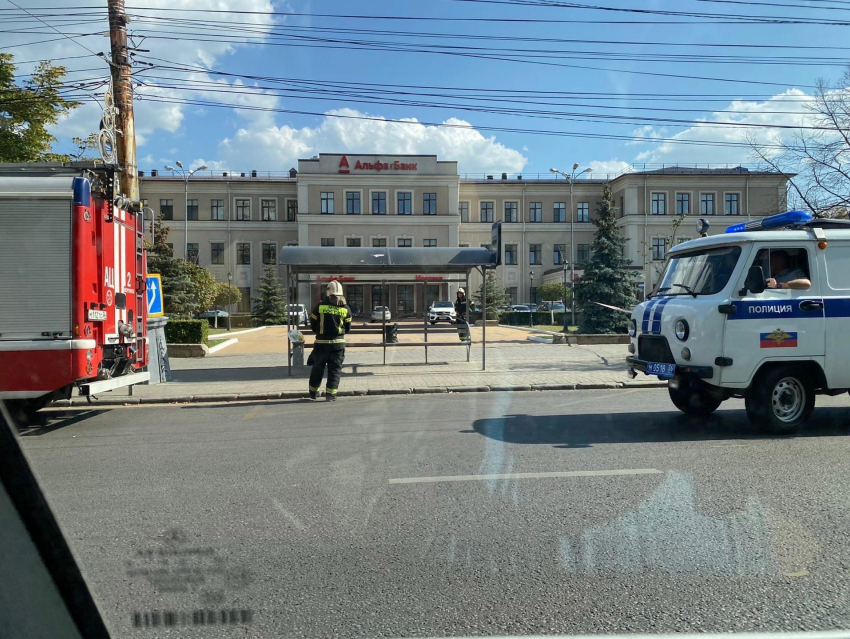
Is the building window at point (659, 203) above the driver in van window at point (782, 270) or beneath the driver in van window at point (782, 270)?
above

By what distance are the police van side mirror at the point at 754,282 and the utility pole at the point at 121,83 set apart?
436 inches

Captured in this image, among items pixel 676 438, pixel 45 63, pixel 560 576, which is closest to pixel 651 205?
pixel 45 63

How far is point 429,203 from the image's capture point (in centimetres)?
5797

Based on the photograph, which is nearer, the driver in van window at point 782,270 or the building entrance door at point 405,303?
the driver in van window at point 782,270

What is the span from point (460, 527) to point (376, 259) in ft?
35.6

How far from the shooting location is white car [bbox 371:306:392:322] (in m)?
16.6

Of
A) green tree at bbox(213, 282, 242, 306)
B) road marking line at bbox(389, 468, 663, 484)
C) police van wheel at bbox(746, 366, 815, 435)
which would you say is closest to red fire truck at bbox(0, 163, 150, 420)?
road marking line at bbox(389, 468, 663, 484)

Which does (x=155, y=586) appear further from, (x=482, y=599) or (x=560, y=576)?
(x=560, y=576)

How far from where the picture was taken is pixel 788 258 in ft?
26.7

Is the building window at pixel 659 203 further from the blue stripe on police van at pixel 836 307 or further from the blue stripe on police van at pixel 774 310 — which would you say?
the blue stripe on police van at pixel 774 310

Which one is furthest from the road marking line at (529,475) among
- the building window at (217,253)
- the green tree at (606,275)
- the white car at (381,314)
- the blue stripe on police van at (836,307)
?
the building window at (217,253)

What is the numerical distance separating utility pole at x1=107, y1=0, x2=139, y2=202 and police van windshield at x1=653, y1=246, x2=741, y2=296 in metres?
10.1

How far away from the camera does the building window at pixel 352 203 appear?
57.4 metres

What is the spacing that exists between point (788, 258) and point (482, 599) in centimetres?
664
